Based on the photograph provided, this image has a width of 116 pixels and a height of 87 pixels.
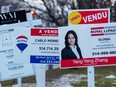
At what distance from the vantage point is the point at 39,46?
27.1ft

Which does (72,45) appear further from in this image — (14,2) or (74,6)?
(14,2)

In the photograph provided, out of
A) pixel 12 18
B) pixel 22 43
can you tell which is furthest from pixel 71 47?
pixel 12 18

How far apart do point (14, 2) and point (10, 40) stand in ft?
73.6

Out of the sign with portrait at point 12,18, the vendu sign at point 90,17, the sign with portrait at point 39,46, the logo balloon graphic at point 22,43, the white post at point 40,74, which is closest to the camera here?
the vendu sign at point 90,17

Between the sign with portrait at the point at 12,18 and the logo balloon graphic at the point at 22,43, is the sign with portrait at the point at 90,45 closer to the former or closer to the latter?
the logo balloon graphic at the point at 22,43

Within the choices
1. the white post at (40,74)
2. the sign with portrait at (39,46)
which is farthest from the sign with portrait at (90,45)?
the white post at (40,74)

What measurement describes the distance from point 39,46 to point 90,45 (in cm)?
106

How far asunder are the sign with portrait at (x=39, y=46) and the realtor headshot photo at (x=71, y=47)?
1.40 ft

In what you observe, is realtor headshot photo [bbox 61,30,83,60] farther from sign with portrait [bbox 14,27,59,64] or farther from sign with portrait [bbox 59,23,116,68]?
sign with portrait [bbox 14,27,59,64]

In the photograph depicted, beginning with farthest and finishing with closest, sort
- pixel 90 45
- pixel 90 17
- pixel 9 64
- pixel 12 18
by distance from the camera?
pixel 12 18 → pixel 9 64 → pixel 90 17 → pixel 90 45

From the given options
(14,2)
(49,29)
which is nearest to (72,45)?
(49,29)

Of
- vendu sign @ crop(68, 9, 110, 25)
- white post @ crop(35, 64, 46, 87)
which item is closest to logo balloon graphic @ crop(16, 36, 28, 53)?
white post @ crop(35, 64, 46, 87)

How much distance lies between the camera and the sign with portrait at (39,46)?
27.0 feet

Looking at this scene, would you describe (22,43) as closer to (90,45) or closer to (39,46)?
(39,46)
